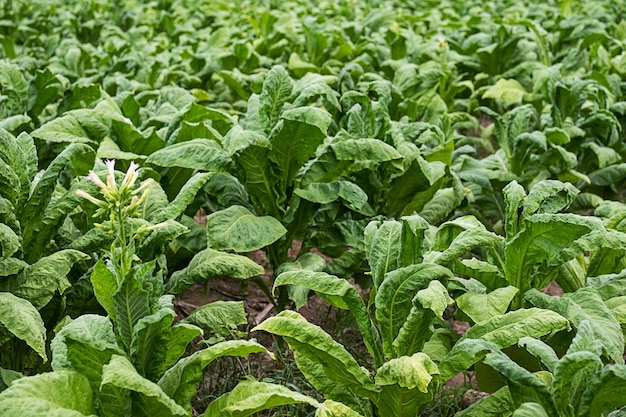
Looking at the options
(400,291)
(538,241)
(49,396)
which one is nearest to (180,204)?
(400,291)

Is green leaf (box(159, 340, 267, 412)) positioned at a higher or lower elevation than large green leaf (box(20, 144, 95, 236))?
lower

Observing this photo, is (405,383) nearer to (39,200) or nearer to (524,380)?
(524,380)

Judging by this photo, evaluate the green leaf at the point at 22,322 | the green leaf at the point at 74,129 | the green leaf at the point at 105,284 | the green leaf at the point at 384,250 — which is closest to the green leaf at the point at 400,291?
the green leaf at the point at 384,250

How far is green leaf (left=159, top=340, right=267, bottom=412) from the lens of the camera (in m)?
2.30

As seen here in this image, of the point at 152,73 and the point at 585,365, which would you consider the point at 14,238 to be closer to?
the point at 585,365

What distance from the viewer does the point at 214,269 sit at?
299cm

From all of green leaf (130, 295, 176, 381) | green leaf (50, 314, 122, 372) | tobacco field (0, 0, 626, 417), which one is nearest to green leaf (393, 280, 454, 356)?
tobacco field (0, 0, 626, 417)

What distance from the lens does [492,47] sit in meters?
6.06

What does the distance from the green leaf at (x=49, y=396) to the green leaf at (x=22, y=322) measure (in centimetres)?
28

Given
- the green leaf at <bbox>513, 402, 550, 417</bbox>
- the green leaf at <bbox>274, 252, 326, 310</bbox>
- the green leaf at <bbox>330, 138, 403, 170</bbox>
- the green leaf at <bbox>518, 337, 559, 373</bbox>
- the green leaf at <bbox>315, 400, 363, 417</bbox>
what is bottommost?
the green leaf at <bbox>274, 252, 326, 310</bbox>

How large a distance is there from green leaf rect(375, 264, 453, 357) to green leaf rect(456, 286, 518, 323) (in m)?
0.14

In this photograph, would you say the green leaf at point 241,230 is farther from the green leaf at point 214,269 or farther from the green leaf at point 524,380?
the green leaf at point 524,380

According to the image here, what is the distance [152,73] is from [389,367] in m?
3.83

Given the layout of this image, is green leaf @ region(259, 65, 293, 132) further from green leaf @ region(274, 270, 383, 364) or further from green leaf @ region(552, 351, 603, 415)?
green leaf @ region(552, 351, 603, 415)
